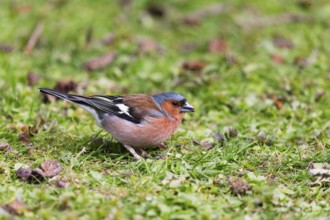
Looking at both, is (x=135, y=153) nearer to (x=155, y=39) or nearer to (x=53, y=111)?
(x=53, y=111)

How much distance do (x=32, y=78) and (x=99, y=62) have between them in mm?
1100

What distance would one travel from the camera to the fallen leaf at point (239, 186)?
16.0 feet

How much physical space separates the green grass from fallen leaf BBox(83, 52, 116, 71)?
0.11 m

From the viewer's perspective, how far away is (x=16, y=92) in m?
7.05

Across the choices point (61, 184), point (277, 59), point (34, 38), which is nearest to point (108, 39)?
point (34, 38)

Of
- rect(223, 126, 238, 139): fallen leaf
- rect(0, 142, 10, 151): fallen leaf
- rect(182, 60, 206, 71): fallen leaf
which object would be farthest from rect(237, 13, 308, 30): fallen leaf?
rect(0, 142, 10, 151): fallen leaf

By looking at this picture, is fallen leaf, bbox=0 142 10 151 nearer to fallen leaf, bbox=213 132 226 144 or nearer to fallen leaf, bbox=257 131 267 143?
fallen leaf, bbox=213 132 226 144

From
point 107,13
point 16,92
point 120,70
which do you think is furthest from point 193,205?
point 107,13

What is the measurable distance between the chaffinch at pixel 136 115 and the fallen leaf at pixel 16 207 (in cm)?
141

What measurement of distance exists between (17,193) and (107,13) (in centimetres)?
584

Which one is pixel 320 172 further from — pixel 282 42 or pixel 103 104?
pixel 282 42

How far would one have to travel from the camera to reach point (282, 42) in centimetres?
937

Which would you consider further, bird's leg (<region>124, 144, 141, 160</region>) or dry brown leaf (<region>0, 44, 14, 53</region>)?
dry brown leaf (<region>0, 44, 14, 53</region>)

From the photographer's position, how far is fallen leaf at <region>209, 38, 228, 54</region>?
9016mm
